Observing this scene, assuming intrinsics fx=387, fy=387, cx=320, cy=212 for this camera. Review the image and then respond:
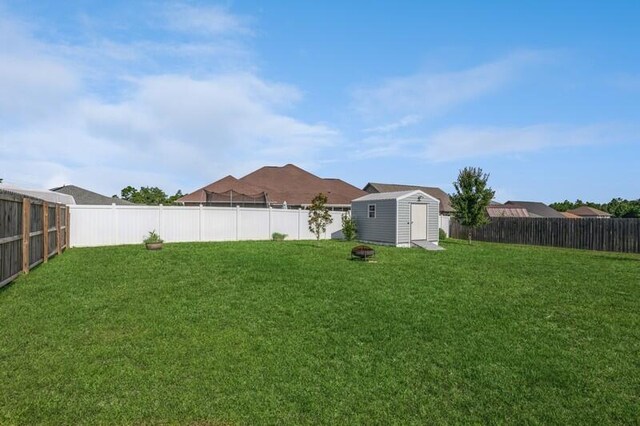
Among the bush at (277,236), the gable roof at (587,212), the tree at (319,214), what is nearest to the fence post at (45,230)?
the bush at (277,236)

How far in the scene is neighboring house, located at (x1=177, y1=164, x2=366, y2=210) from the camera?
1171 inches

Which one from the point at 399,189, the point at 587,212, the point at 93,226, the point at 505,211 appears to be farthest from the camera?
the point at 587,212

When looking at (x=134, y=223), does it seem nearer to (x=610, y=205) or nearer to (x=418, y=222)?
(x=418, y=222)

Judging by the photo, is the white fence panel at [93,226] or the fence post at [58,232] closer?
the fence post at [58,232]

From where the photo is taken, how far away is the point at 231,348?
4816 mm

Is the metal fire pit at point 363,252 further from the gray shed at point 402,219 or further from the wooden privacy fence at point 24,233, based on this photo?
the wooden privacy fence at point 24,233

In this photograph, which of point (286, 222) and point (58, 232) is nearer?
point (58, 232)

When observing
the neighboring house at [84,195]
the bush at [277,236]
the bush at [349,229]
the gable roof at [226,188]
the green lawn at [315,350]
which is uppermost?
the gable roof at [226,188]

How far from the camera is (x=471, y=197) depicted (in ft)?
73.6

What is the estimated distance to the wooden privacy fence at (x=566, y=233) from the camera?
65.4ft

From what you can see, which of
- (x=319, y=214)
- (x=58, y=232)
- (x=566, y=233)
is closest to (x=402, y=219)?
(x=319, y=214)

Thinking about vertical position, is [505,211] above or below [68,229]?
above

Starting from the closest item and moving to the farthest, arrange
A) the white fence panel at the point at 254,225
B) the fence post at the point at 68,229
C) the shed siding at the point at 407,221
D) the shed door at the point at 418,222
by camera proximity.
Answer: the fence post at the point at 68,229 < the shed siding at the point at 407,221 < the shed door at the point at 418,222 < the white fence panel at the point at 254,225

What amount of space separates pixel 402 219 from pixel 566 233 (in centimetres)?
1070
